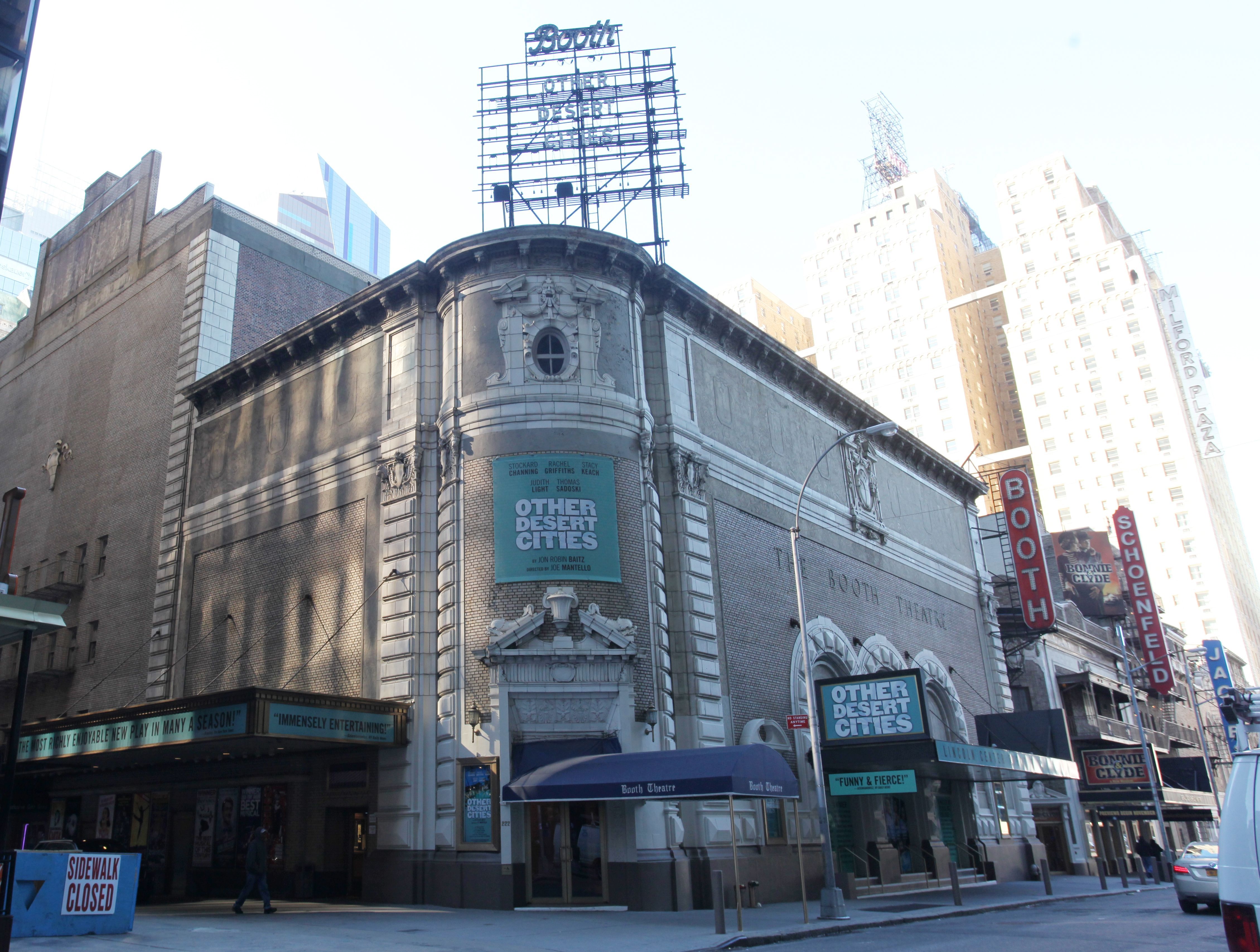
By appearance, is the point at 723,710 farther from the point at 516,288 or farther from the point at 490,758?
the point at 516,288

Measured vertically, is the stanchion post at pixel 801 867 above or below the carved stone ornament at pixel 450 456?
below

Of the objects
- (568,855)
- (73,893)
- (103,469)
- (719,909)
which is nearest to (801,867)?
(719,909)

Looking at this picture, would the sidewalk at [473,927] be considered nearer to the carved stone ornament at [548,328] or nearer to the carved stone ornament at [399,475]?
the carved stone ornament at [399,475]

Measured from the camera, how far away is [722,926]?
54.7 feet

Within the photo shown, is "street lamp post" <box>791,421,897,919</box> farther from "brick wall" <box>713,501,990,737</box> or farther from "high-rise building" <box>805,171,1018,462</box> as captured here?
"high-rise building" <box>805,171,1018,462</box>

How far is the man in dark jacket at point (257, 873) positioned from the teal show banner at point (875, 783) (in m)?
13.5

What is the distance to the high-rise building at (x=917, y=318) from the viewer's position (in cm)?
11175

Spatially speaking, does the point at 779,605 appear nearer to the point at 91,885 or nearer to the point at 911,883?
the point at 911,883

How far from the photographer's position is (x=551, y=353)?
26.2 meters

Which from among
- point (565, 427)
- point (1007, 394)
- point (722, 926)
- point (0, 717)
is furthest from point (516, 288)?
point (1007, 394)

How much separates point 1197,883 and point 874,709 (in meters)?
7.95

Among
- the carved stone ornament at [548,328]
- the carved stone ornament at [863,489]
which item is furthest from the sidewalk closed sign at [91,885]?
the carved stone ornament at [863,489]

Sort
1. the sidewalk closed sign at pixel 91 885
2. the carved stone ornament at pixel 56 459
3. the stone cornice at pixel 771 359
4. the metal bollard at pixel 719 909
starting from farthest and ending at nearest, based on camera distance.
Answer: the carved stone ornament at pixel 56 459
the stone cornice at pixel 771 359
the metal bollard at pixel 719 909
the sidewalk closed sign at pixel 91 885

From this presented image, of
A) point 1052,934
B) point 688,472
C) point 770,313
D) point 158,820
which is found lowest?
point 1052,934
